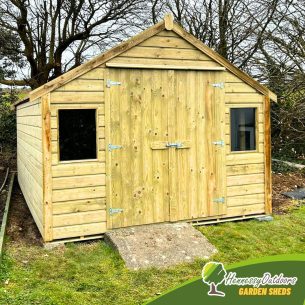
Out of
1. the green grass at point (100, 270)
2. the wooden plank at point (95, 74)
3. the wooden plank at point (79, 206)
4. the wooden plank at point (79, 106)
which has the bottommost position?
the green grass at point (100, 270)

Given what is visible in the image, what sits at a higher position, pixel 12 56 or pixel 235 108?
pixel 12 56

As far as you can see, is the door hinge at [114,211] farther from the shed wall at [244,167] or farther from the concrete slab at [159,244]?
the shed wall at [244,167]

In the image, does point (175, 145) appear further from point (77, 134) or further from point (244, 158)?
point (77, 134)

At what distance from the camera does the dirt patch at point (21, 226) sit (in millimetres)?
6683

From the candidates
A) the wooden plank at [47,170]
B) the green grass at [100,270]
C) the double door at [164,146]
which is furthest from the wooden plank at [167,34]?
the green grass at [100,270]

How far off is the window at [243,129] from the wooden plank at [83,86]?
2.59m

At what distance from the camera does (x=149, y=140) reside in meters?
6.87

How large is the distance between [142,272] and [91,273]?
0.70 meters

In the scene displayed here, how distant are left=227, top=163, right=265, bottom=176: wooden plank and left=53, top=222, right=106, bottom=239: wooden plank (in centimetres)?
259

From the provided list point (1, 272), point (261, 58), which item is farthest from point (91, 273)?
point (261, 58)

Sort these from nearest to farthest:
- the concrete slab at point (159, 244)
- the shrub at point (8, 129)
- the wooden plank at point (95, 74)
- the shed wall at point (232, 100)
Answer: the concrete slab at point (159, 244) → the wooden plank at point (95, 74) → the shed wall at point (232, 100) → the shrub at point (8, 129)

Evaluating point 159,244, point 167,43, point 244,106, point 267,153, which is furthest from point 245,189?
point 167,43

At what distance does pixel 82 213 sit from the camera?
648 cm

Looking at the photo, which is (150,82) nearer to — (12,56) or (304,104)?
(304,104)
